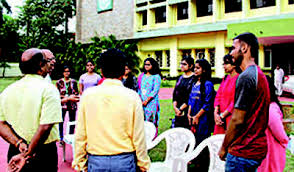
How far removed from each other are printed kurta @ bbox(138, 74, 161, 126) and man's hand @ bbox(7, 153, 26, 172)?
353 cm

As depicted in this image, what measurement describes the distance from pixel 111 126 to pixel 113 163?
0.93 ft

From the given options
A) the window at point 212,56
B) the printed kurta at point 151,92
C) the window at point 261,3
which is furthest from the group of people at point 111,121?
the window at point 212,56

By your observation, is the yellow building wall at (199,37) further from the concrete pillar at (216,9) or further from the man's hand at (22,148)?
the man's hand at (22,148)

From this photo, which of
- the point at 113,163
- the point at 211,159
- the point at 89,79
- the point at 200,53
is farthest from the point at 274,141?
the point at 200,53

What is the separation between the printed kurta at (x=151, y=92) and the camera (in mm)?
A: 5844

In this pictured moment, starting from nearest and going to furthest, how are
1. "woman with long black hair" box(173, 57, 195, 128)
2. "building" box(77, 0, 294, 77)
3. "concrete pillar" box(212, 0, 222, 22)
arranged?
"woman with long black hair" box(173, 57, 195, 128)
"building" box(77, 0, 294, 77)
"concrete pillar" box(212, 0, 222, 22)

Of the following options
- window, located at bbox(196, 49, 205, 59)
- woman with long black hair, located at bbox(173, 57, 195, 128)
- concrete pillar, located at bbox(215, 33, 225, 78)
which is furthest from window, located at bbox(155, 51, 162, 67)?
woman with long black hair, located at bbox(173, 57, 195, 128)

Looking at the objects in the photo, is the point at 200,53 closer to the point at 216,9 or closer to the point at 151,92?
the point at 216,9

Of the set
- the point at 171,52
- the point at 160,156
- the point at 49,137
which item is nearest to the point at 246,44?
the point at 49,137

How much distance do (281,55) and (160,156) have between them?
15218 millimetres

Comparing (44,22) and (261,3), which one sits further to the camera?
(44,22)

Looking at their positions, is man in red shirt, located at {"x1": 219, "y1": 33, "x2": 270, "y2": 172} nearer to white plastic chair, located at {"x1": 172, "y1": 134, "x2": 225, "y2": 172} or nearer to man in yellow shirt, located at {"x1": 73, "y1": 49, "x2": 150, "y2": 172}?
man in yellow shirt, located at {"x1": 73, "y1": 49, "x2": 150, "y2": 172}

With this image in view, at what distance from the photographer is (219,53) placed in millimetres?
20875

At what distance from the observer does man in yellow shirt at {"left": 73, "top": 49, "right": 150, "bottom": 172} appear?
227cm
